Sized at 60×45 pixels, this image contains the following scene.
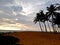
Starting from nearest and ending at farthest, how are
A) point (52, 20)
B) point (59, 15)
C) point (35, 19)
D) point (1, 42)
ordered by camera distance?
point (1, 42), point (59, 15), point (52, 20), point (35, 19)

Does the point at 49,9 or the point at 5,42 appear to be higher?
the point at 49,9

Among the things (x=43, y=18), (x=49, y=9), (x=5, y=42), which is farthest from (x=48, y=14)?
(x=5, y=42)

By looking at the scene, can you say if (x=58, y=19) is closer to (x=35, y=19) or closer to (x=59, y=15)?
(x=59, y=15)

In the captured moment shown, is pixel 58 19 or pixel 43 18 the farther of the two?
pixel 43 18

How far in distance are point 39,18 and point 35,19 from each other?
2.65m

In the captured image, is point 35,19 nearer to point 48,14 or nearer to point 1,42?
point 48,14

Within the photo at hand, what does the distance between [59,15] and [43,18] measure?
13247 mm

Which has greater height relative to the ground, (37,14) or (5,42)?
(37,14)

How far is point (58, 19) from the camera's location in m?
62.7

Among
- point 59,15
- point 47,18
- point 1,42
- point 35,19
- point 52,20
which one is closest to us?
point 1,42

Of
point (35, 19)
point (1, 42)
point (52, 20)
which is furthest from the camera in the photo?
point (35, 19)

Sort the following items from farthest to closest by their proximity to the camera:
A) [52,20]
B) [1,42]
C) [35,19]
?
[35,19] → [52,20] → [1,42]

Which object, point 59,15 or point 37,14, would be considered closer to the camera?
point 59,15

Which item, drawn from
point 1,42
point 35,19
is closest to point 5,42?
point 1,42
